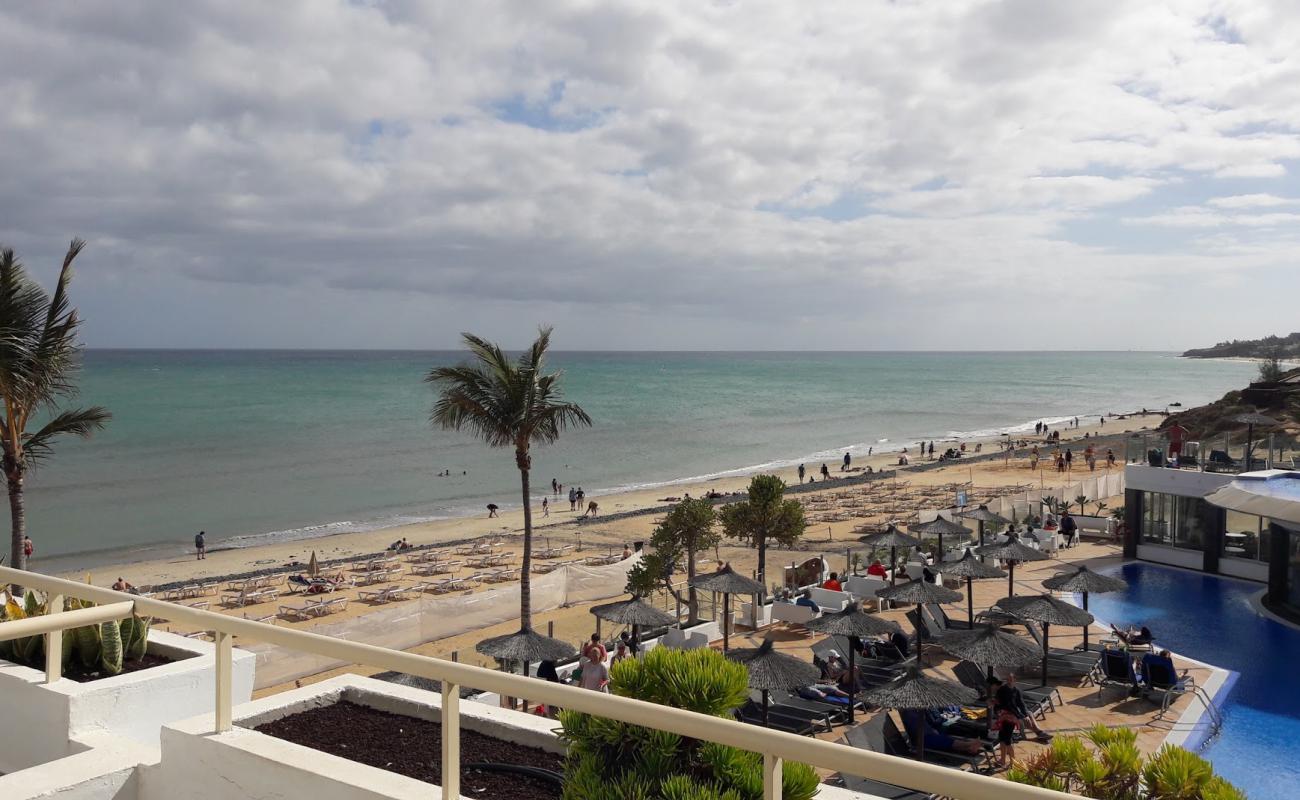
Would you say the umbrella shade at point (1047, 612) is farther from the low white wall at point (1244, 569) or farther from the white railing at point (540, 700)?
the white railing at point (540, 700)

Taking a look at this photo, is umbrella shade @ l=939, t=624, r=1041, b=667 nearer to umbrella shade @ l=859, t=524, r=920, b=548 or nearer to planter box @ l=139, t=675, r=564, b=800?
umbrella shade @ l=859, t=524, r=920, b=548

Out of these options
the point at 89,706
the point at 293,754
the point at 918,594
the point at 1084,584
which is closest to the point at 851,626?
the point at 918,594

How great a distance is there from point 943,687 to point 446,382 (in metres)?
10.3

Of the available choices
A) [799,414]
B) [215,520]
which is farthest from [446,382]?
[799,414]

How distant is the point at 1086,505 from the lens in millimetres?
32031

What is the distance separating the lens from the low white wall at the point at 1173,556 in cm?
2214

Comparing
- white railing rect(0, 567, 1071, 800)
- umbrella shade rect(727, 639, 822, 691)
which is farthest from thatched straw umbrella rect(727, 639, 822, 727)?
white railing rect(0, 567, 1071, 800)

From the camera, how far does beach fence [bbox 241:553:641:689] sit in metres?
12.8

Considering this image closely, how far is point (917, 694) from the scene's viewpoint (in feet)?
32.5

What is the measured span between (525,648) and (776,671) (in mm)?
3477

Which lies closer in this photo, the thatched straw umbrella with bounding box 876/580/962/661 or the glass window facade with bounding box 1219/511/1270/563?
the thatched straw umbrella with bounding box 876/580/962/661

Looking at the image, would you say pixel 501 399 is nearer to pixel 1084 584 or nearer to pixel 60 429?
pixel 60 429

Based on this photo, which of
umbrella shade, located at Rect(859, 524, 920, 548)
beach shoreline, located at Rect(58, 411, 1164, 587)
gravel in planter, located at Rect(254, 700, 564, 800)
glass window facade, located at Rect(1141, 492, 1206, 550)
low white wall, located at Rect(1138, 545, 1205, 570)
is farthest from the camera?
beach shoreline, located at Rect(58, 411, 1164, 587)

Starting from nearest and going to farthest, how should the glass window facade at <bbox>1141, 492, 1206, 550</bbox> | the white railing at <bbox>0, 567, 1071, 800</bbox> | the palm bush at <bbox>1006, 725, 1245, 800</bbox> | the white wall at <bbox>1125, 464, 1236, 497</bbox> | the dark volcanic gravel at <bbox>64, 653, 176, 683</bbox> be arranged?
the white railing at <bbox>0, 567, 1071, 800</bbox> → the palm bush at <bbox>1006, 725, 1245, 800</bbox> → the dark volcanic gravel at <bbox>64, 653, 176, 683</bbox> → the white wall at <bbox>1125, 464, 1236, 497</bbox> → the glass window facade at <bbox>1141, 492, 1206, 550</bbox>
